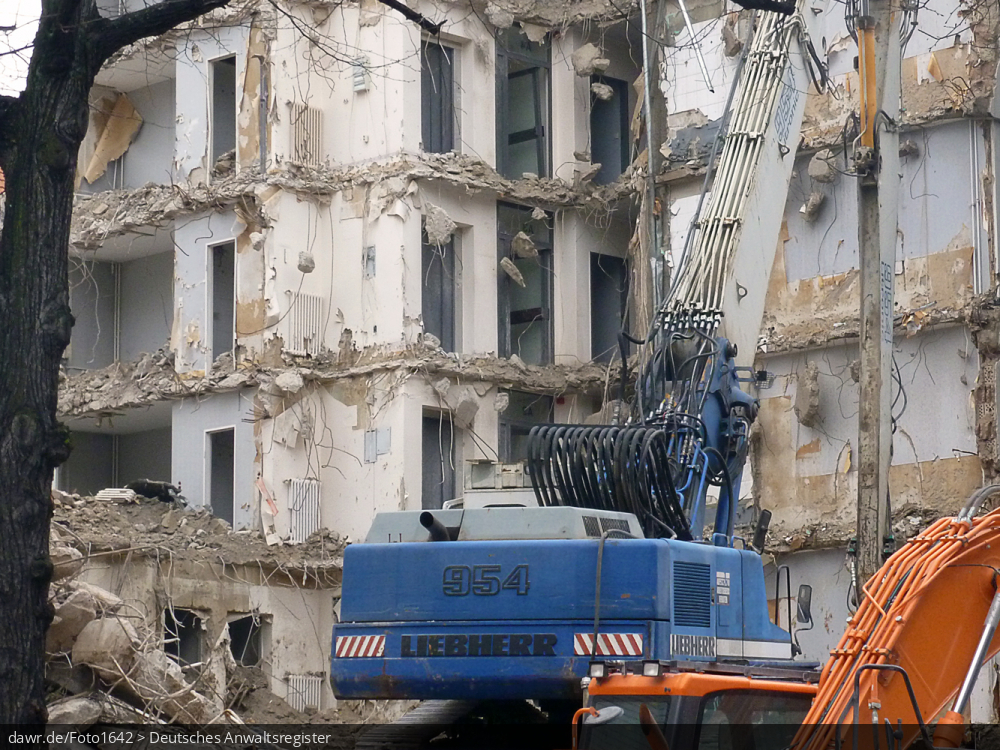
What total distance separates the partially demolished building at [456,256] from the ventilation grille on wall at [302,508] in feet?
0.16

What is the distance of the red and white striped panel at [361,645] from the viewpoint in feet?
42.6

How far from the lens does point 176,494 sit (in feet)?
95.4

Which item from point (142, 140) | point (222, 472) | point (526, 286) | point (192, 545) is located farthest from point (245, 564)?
point (142, 140)

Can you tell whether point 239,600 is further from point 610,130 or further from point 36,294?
point 36,294

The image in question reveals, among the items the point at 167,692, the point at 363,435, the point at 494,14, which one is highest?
the point at 494,14

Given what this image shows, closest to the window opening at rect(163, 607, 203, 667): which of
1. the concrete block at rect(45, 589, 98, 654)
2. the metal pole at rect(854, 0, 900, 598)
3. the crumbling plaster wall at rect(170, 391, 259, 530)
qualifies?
the crumbling plaster wall at rect(170, 391, 259, 530)

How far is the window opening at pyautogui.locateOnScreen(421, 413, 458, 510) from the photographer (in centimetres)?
2895

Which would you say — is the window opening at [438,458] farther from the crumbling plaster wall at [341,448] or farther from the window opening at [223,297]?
the window opening at [223,297]

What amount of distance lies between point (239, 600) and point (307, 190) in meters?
7.39

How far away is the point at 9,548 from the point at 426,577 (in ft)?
11.6

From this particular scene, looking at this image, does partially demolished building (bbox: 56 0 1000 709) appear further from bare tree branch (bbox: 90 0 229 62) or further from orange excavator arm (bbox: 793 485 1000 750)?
bare tree branch (bbox: 90 0 229 62)

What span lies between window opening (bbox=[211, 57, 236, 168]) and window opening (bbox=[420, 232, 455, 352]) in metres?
4.32

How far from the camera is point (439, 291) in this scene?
29.7 metres

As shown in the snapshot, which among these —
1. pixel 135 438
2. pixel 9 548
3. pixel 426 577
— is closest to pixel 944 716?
pixel 426 577
